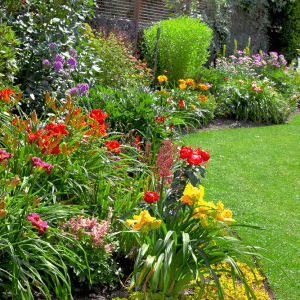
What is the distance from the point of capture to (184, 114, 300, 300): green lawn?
307cm

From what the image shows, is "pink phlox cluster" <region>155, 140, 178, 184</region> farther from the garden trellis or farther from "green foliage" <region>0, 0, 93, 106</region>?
the garden trellis

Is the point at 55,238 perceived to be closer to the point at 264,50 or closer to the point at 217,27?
the point at 217,27

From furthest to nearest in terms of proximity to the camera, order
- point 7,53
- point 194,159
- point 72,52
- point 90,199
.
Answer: point 72,52, point 7,53, point 90,199, point 194,159

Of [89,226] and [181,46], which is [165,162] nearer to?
[89,226]

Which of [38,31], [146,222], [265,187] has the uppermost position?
[38,31]

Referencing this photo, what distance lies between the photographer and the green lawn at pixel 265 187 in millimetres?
3074

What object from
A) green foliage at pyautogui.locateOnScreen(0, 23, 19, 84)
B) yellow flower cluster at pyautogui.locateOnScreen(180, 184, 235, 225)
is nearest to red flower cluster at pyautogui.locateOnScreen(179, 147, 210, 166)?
yellow flower cluster at pyautogui.locateOnScreen(180, 184, 235, 225)

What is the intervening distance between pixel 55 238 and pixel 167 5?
35.4 ft

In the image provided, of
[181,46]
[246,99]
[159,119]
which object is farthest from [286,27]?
[159,119]

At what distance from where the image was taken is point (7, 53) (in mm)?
3945

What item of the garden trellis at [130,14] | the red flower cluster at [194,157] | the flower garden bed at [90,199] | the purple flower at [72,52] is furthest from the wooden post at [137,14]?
the red flower cluster at [194,157]

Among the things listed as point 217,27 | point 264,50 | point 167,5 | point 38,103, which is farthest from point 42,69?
point 264,50

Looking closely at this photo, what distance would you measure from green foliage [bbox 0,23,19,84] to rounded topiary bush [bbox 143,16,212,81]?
16.3 feet

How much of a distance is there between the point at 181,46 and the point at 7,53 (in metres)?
5.51
